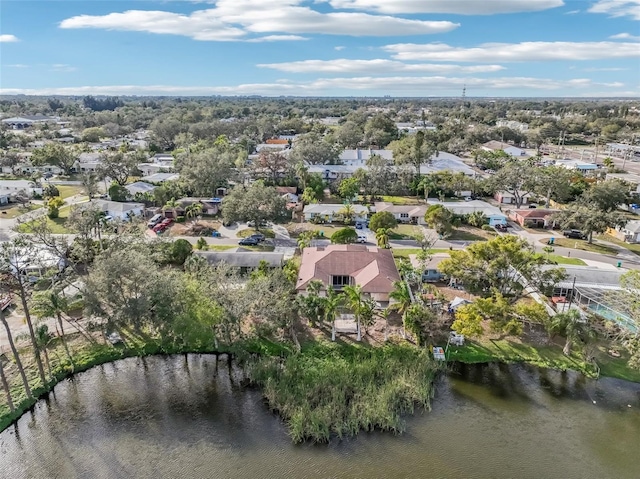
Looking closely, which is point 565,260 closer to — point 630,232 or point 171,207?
point 630,232

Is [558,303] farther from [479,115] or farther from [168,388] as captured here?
[479,115]

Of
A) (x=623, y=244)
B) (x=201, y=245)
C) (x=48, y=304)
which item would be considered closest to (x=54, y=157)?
(x=201, y=245)

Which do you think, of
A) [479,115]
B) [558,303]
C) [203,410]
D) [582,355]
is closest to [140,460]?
[203,410]

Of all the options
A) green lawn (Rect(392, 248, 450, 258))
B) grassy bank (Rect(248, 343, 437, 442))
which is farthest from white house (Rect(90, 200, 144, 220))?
grassy bank (Rect(248, 343, 437, 442))

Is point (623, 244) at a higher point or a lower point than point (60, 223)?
lower

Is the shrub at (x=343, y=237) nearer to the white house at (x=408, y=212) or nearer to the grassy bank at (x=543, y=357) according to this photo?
the white house at (x=408, y=212)

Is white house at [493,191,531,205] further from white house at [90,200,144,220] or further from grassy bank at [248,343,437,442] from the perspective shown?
white house at [90,200,144,220]

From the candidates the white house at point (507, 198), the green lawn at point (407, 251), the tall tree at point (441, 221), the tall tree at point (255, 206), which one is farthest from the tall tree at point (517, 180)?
the tall tree at point (255, 206)
